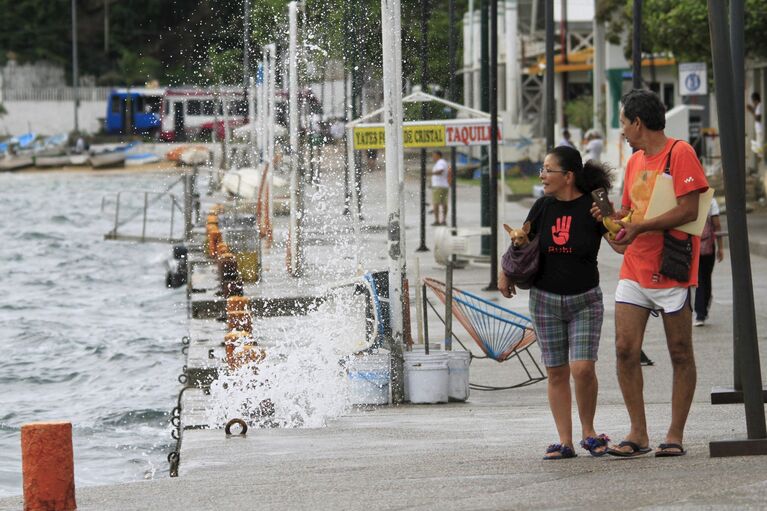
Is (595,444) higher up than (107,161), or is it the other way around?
(107,161)

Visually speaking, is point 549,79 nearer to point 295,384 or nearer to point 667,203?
point 295,384

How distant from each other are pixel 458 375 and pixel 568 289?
338cm

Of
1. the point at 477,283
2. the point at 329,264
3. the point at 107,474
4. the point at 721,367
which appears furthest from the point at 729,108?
the point at 329,264

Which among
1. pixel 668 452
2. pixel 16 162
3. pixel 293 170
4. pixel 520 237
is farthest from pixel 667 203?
pixel 16 162

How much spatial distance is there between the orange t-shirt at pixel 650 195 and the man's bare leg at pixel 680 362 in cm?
18

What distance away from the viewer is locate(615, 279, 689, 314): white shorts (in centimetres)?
770

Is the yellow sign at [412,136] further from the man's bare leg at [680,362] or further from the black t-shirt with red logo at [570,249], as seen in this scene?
the man's bare leg at [680,362]

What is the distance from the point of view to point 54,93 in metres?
98.4

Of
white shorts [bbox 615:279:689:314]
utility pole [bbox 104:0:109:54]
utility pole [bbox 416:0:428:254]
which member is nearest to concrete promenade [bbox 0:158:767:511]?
white shorts [bbox 615:279:689:314]

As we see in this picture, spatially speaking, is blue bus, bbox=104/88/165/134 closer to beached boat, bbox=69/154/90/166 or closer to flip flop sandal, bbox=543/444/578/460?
beached boat, bbox=69/154/90/166

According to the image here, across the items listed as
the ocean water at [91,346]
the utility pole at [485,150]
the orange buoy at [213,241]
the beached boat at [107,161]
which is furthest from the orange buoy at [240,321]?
the beached boat at [107,161]

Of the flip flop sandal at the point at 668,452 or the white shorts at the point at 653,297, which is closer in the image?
the white shorts at the point at 653,297

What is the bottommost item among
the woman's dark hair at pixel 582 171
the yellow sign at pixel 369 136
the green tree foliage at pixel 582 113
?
the woman's dark hair at pixel 582 171

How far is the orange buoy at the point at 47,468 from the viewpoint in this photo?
298 inches
